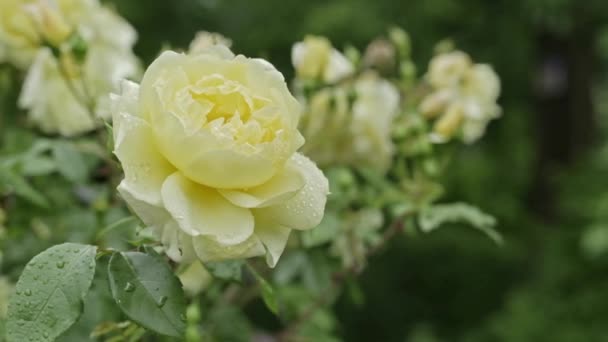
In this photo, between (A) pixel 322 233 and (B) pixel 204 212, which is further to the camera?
(A) pixel 322 233

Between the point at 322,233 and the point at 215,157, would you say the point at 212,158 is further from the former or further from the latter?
the point at 322,233

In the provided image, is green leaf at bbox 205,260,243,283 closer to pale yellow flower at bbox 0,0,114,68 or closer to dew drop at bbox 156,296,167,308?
dew drop at bbox 156,296,167,308

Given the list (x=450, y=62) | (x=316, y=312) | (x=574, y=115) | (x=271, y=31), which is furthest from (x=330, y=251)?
(x=574, y=115)

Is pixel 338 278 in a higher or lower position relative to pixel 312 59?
lower

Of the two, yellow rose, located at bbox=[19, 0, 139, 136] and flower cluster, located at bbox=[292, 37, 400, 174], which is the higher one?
flower cluster, located at bbox=[292, 37, 400, 174]

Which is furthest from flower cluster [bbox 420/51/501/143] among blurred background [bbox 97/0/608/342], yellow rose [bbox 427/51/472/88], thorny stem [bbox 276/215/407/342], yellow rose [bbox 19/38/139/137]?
blurred background [bbox 97/0/608/342]

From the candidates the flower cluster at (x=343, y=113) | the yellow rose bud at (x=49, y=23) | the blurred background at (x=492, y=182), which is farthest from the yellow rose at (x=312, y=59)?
the blurred background at (x=492, y=182)

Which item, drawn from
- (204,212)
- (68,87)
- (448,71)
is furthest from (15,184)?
(448,71)
